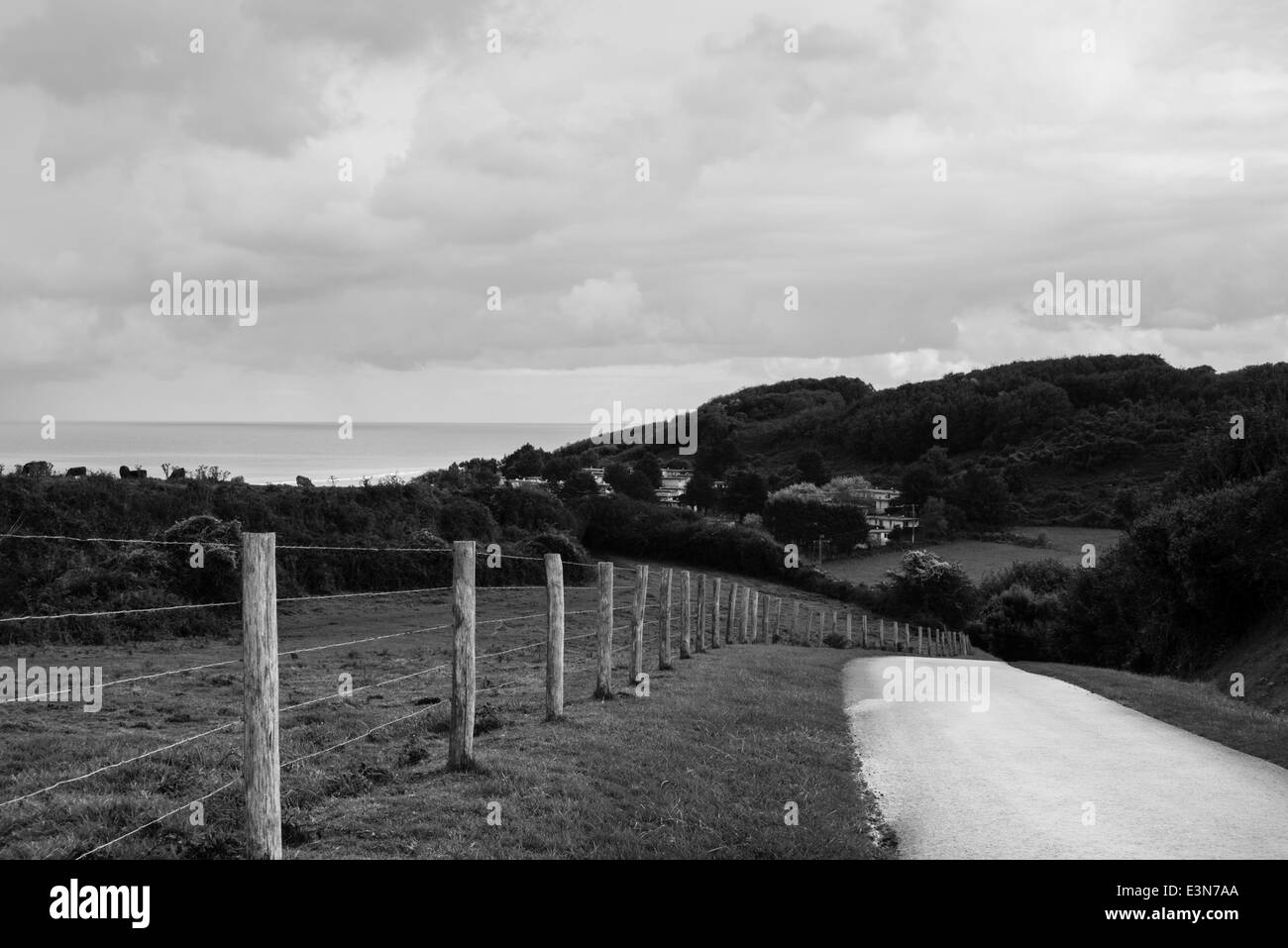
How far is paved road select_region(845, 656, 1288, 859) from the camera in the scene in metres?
9.29

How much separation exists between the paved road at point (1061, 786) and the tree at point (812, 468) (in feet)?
318

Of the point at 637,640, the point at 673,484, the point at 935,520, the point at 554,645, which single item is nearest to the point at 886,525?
the point at 935,520

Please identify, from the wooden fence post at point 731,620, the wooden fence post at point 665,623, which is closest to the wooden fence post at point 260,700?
the wooden fence post at point 665,623

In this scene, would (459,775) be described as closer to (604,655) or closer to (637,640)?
(604,655)

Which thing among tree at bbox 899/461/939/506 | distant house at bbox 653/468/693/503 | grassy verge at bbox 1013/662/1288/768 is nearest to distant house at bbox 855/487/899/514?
tree at bbox 899/461/939/506

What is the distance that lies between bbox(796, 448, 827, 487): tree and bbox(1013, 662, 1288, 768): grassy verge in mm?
87933

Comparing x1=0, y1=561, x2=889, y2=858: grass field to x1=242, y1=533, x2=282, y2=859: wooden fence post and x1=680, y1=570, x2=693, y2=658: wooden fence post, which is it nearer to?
x1=242, y1=533, x2=282, y2=859: wooden fence post

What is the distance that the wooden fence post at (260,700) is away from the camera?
286 inches

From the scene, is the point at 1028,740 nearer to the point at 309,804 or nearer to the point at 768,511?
the point at 309,804

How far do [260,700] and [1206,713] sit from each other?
16617 mm

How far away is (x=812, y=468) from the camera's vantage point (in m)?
117

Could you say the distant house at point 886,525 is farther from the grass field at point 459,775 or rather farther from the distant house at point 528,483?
the grass field at point 459,775

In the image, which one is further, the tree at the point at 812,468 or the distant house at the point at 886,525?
the tree at the point at 812,468
